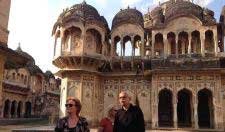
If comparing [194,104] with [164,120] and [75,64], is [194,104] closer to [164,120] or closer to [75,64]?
[164,120]

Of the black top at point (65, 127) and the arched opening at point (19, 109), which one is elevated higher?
the black top at point (65, 127)

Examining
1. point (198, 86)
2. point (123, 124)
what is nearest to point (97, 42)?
point (198, 86)

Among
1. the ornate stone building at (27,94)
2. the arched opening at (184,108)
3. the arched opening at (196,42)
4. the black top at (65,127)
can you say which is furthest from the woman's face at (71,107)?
the ornate stone building at (27,94)

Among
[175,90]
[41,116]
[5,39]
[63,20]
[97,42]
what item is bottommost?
[41,116]

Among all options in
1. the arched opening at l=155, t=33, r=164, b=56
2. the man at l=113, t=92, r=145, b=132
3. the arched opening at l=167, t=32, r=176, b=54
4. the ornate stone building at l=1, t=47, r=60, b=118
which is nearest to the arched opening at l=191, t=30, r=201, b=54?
the arched opening at l=167, t=32, r=176, b=54

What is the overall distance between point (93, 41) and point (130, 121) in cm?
1691

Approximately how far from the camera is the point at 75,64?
2011cm

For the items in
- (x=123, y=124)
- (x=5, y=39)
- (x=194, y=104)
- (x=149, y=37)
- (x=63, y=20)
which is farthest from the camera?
(x=149, y=37)

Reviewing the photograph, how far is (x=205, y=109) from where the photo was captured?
2133 cm

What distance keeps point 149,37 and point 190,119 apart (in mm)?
6583

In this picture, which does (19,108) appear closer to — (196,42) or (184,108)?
(184,108)

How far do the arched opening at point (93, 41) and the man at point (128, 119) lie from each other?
640 inches

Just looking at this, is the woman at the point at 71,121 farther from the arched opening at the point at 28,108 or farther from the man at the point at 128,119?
the arched opening at the point at 28,108

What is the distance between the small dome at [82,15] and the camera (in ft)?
67.6
